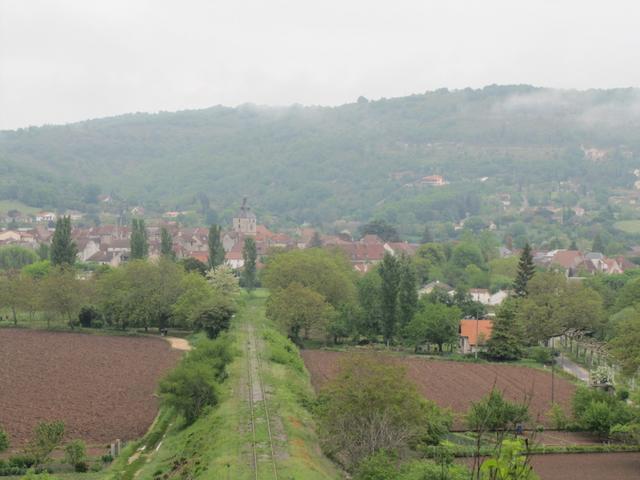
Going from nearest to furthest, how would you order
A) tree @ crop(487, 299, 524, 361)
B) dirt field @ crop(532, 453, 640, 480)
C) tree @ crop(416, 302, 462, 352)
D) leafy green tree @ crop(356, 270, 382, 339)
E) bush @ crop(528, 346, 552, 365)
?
dirt field @ crop(532, 453, 640, 480)
bush @ crop(528, 346, 552, 365)
tree @ crop(487, 299, 524, 361)
tree @ crop(416, 302, 462, 352)
leafy green tree @ crop(356, 270, 382, 339)

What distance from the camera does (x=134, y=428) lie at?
32.1m

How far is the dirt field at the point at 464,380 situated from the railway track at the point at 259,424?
10.9ft

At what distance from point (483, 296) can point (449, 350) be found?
80.3 feet

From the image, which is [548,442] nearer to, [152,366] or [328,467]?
[328,467]

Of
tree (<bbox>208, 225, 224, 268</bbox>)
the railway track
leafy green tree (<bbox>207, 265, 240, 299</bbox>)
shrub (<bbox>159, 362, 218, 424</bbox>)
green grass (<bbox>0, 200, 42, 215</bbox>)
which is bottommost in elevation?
the railway track

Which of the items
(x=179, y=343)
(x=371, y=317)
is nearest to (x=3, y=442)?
(x=179, y=343)

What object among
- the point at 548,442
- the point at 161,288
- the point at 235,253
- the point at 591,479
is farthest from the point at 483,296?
the point at 591,479

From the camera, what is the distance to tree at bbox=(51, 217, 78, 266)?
240ft

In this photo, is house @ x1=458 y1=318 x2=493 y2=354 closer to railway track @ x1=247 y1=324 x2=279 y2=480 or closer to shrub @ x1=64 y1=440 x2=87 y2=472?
railway track @ x1=247 y1=324 x2=279 y2=480

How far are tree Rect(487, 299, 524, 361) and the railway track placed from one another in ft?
54.9

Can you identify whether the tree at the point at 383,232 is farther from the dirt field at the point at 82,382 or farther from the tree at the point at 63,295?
the dirt field at the point at 82,382

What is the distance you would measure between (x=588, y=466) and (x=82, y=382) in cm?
2456

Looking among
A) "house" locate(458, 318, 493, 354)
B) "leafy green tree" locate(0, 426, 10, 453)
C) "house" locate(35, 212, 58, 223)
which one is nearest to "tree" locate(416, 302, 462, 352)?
"house" locate(458, 318, 493, 354)

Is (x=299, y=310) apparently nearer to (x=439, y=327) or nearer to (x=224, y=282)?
(x=439, y=327)
